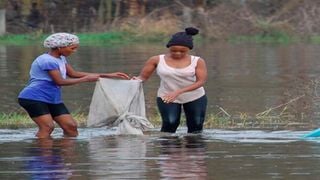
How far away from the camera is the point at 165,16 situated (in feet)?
166

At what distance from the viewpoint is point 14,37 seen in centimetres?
4900

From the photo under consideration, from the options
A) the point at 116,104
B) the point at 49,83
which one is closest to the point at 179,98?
the point at 116,104

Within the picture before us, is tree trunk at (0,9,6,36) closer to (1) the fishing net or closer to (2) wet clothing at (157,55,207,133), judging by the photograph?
(1) the fishing net

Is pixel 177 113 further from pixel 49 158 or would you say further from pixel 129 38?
pixel 129 38

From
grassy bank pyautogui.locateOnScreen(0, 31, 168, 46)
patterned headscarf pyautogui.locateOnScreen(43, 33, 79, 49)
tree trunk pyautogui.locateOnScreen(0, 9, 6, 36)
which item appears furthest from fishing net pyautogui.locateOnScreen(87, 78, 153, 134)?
tree trunk pyautogui.locateOnScreen(0, 9, 6, 36)

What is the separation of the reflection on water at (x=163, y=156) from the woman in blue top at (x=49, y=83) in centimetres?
26

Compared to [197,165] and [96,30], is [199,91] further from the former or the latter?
[96,30]

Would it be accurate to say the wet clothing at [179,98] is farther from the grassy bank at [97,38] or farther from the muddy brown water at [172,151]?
the grassy bank at [97,38]

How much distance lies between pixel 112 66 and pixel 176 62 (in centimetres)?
1735

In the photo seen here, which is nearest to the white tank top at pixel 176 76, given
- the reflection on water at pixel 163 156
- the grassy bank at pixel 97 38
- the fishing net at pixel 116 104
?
the fishing net at pixel 116 104

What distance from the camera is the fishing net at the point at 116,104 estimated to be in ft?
43.3

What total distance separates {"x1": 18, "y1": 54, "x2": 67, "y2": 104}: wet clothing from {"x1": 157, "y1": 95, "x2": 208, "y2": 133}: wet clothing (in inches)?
48.9

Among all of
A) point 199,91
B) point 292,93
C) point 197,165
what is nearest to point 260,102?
point 292,93

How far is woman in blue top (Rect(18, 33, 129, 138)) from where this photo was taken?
12453 millimetres
